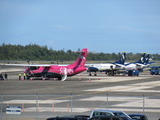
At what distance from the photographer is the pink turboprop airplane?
2488 inches

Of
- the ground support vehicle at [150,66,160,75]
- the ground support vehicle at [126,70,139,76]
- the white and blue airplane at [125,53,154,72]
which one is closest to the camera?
the ground support vehicle at [126,70,139,76]

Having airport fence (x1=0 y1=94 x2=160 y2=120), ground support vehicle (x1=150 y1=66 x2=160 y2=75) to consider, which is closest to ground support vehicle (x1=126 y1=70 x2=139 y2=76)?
ground support vehicle (x1=150 y1=66 x2=160 y2=75)

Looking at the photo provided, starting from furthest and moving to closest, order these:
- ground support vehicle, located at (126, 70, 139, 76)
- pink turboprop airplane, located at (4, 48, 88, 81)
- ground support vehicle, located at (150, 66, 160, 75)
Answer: ground support vehicle, located at (150, 66, 160, 75) < ground support vehicle, located at (126, 70, 139, 76) < pink turboprop airplane, located at (4, 48, 88, 81)

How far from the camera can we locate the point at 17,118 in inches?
907

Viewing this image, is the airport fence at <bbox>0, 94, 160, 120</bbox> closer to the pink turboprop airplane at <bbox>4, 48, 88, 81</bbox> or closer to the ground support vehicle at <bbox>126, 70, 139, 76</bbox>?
the pink turboprop airplane at <bbox>4, 48, 88, 81</bbox>

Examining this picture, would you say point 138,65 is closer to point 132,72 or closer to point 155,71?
point 155,71

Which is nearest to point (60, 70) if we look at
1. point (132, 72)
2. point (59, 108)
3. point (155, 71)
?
point (132, 72)

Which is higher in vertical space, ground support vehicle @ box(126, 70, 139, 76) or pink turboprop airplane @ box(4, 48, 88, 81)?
pink turboprop airplane @ box(4, 48, 88, 81)

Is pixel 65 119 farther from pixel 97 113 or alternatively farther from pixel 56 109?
pixel 56 109

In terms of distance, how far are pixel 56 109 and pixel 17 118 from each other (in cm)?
407

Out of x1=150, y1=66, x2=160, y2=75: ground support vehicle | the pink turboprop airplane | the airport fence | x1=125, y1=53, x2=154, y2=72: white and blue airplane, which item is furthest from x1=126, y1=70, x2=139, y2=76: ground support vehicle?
the airport fence

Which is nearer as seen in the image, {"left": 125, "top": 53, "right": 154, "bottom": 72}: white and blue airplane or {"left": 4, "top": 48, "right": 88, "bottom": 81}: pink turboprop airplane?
{"left": 4, "top": 48, "right": 88, "bottom": 81}: pink turboprop airplane

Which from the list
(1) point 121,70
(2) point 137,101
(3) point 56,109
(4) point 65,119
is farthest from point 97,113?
(1) point 121,70

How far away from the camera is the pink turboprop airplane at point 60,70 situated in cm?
6319
